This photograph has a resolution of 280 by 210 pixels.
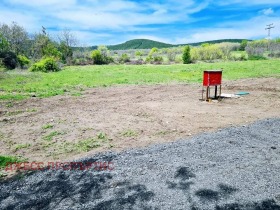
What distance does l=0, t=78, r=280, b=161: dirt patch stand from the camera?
218 inches

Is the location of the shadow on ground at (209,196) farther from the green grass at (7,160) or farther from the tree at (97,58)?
the tree at (97,58)

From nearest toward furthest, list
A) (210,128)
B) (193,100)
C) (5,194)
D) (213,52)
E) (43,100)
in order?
(5,194), (210,128), (193,100), (43,100), (213,52)

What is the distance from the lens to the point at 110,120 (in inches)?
298

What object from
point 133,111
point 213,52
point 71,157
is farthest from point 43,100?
point 213,52

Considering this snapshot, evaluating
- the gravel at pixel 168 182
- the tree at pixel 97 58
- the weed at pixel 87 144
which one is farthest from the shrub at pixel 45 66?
the gravel at pixel 168 182

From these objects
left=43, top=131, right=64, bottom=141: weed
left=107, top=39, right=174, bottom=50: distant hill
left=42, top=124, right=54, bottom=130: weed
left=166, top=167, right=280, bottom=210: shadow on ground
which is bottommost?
left=166, top=167, right=280, bottom=210: shadow on ground

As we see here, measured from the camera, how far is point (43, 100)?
11039mm

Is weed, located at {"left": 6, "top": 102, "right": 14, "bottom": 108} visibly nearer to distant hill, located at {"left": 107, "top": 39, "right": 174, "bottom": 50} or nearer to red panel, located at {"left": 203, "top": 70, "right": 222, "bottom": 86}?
red panel, located at {"left": 203, "top": 70, "right": 222, "bottom": 86}

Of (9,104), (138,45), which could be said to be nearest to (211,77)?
(9,104)

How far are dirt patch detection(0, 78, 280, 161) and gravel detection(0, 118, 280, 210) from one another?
88 cm

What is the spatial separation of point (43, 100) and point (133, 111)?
5.05 m

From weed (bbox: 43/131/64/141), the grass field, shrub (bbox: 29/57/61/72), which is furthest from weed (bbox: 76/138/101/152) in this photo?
shrub (bbox: 29/57/61/72)

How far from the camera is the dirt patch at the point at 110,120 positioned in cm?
554

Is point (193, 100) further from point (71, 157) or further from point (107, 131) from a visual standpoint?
point (71, 157)
